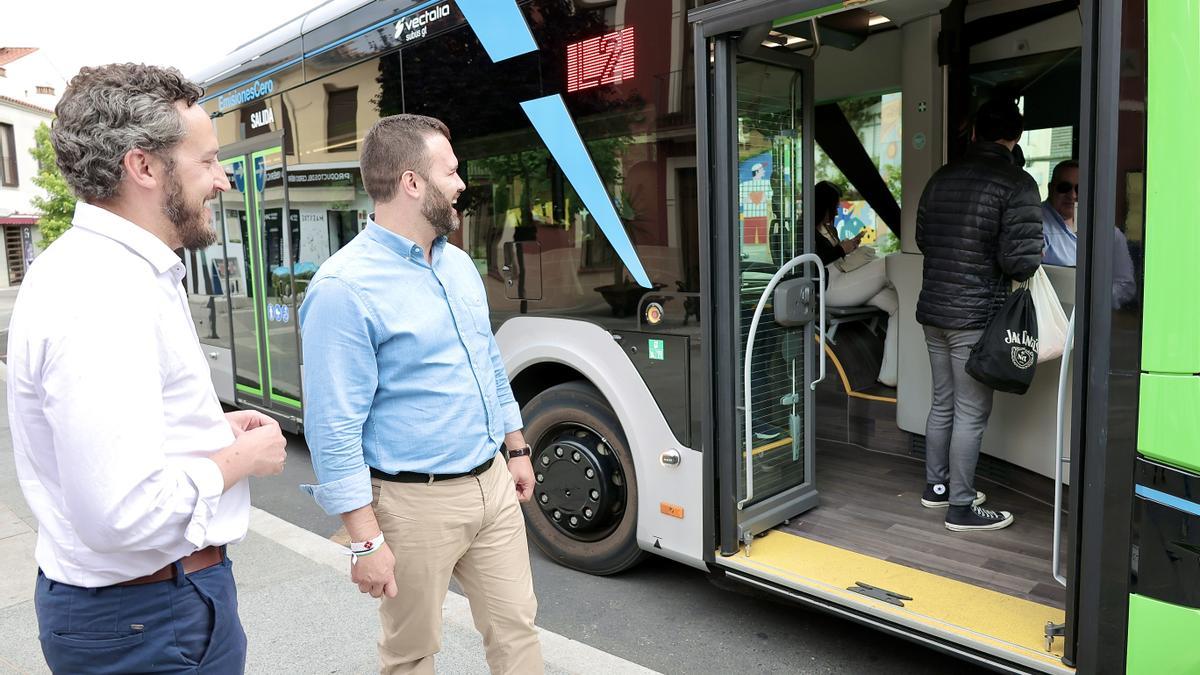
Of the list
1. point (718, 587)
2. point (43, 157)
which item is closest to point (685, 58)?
point (718, 587)

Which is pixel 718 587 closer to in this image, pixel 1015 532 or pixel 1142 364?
pixel 1015 532

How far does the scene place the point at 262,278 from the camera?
6.50 m

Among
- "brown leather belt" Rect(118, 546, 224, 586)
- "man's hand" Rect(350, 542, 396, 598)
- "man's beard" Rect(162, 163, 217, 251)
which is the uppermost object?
"man's beard" Rect(162, 163, 217, 251)

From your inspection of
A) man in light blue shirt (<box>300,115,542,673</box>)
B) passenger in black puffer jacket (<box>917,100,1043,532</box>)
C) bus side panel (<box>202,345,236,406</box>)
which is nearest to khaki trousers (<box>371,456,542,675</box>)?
man in light blue shirt (<box>300,115,542,673</box>)

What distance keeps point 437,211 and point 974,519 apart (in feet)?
9.18

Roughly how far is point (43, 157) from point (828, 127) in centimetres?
3098

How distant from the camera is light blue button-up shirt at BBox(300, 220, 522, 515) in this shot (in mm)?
2117

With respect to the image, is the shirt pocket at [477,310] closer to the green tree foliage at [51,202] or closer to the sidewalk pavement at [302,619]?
the sidewalk pavement at [302,619]

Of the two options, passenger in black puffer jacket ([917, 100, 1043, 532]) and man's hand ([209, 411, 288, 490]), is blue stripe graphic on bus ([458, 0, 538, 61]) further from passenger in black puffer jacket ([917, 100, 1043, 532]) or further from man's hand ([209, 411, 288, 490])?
man's hand ([209, 411, 288, 490])

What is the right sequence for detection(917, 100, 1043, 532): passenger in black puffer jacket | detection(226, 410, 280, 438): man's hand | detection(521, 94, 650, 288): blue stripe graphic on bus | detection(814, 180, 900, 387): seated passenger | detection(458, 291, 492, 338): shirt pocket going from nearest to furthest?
detection(226, 410, 280, 438): man's hand < detection(458, 291, 492, 338): shirt pocket < detection(521, 94, 650, 288): blue stripe graphic on bus < detection(917, 100, 1043, 532): passenger in black puffer jacket < detection(814, 180, 900, 387): seated passenger

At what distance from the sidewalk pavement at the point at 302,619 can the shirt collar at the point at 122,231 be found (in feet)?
6.68

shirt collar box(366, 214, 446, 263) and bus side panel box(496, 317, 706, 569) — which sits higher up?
shirt collar box(366, 214, 446, 263)

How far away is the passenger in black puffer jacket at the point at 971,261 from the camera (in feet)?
12.1

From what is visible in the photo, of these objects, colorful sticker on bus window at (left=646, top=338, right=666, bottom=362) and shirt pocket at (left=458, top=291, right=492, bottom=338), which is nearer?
shirt pocket at (left=458, top=291, right=492, bottom=338)
